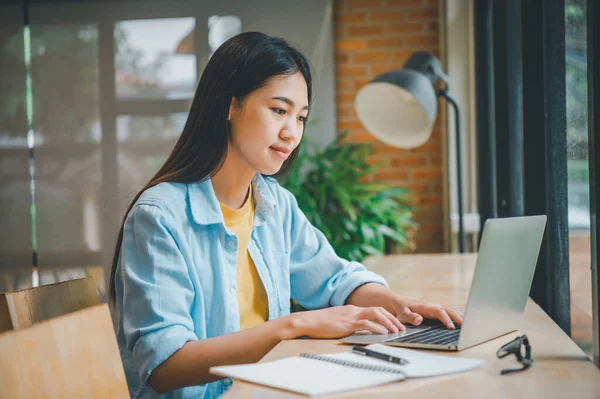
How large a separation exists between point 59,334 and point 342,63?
13.3 feet

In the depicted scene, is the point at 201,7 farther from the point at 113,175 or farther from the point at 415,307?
the point at 415,307

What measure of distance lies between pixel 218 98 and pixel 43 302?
61cm

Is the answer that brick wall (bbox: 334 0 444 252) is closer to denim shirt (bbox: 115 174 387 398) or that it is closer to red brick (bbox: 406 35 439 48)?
red brick (bbox: 406 35 439 48)

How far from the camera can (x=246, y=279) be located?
1.66 meters

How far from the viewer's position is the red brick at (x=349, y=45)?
187 inches

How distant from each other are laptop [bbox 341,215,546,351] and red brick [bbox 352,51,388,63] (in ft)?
11.4

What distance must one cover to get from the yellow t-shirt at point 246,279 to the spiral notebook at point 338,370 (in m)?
0.50

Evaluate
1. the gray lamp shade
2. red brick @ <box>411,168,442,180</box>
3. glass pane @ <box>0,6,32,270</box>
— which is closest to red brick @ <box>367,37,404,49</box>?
red brick @ <box>411,168,442,180</box>

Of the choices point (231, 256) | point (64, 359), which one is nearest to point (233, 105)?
point (231, 256)

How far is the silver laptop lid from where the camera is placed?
45.8 inches

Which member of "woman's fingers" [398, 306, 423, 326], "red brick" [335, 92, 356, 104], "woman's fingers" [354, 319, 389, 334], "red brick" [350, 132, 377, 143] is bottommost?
"woman's fingers" [398, 306, 423, 326]

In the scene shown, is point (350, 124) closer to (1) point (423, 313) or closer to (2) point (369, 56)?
(2) point (369, 56)

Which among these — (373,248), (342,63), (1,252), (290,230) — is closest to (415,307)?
(290,230)

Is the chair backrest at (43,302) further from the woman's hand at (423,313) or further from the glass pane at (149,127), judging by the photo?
Answer: the glass pane at (149,127)
